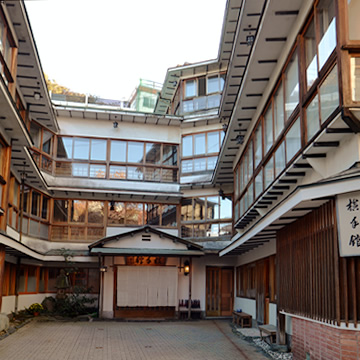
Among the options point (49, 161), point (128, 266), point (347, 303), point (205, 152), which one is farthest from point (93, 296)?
point (347, 303)

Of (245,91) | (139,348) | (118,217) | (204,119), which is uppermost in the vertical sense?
(204,119)

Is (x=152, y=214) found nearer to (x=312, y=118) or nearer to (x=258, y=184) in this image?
(x=258, y=184)

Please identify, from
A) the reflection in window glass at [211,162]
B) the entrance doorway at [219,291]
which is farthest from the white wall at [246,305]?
the reflection in window glass at [211,162]

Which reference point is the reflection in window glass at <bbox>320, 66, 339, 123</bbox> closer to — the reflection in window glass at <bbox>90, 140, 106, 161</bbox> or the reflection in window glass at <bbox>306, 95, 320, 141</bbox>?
the reflection in window glass at <bbox>306, 95, 320, 141</bbox>

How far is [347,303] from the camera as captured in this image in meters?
8.16

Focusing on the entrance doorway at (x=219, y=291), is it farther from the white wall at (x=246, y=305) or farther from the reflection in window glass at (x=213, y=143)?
the reflection in window glass at (x=213, y=143)

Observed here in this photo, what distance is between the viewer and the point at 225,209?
23281mm

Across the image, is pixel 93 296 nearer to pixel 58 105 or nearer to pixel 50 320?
pixel 50 320

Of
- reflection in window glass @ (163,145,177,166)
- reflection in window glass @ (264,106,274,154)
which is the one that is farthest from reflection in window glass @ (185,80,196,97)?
reflection in window glass @ (264,106,274,154)

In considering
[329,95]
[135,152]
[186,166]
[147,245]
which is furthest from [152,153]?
[329,95]

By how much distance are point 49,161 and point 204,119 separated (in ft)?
24.7

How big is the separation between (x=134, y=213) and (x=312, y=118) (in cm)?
1615

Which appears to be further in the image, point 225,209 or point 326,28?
point 225,209

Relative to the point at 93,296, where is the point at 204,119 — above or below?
above
